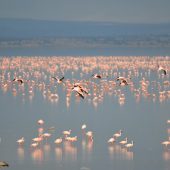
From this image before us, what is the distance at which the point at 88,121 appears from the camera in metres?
23.0

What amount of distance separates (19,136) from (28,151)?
1.62m

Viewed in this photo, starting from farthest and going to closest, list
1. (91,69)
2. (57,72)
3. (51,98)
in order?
(91,69)
(57,72)
(51,98)

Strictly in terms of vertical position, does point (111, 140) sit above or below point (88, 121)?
below

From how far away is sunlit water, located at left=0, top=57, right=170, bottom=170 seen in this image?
17594 millimetres

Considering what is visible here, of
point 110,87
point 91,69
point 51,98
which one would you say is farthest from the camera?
point 91,69

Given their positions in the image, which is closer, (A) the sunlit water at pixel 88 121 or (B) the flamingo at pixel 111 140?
(A) the sunlit water at pixel 88 121

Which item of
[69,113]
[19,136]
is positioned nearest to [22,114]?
[69,113]

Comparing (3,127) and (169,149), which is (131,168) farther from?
(3,127)

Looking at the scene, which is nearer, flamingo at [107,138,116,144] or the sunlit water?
the sunlit water

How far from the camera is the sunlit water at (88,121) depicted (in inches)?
693

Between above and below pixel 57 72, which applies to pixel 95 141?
below

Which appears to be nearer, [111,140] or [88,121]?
[111,140]

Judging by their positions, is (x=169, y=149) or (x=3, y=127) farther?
(x=3, y=127)

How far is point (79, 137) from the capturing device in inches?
798
